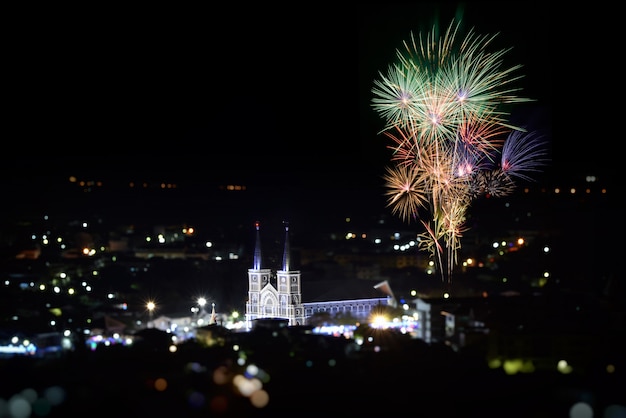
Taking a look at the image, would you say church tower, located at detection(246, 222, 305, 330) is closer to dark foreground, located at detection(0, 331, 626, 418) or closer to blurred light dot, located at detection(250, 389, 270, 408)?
dark foreground, located at detection(0, 331, 626, 418)

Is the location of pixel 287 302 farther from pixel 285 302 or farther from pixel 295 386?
pixel 295 386

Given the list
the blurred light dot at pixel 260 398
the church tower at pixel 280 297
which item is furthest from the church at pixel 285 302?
the blurred light dot at pixel 260 398

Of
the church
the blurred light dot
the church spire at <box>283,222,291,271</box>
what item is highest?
the church spire at <box>283,222,291,271</box>

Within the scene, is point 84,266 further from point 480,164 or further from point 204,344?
point 480,164

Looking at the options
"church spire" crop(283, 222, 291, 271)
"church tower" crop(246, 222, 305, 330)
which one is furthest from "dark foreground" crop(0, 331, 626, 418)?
"church spire" crop(283, 222, 291, 271)

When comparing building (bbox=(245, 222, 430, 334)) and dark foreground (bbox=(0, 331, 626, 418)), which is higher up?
building (bbox=(245, 222, 430, 334))

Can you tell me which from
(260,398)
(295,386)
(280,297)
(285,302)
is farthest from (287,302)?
(260,398)

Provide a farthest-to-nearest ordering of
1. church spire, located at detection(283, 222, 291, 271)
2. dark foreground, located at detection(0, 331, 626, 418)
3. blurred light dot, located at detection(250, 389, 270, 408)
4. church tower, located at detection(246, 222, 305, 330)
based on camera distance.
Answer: church spire, located at detection(283, 222, 291, 271) < church tower, located at detection(246, 222, 305, 330) < blurred light dot, located at detection(250, 389, 270, 408) < dark foreground, located at detection(0, 331, 626, 418)

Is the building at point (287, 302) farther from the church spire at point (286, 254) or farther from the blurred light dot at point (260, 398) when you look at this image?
the blurred light dot at point (260, 398)

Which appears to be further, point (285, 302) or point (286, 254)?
point (286, 254)
